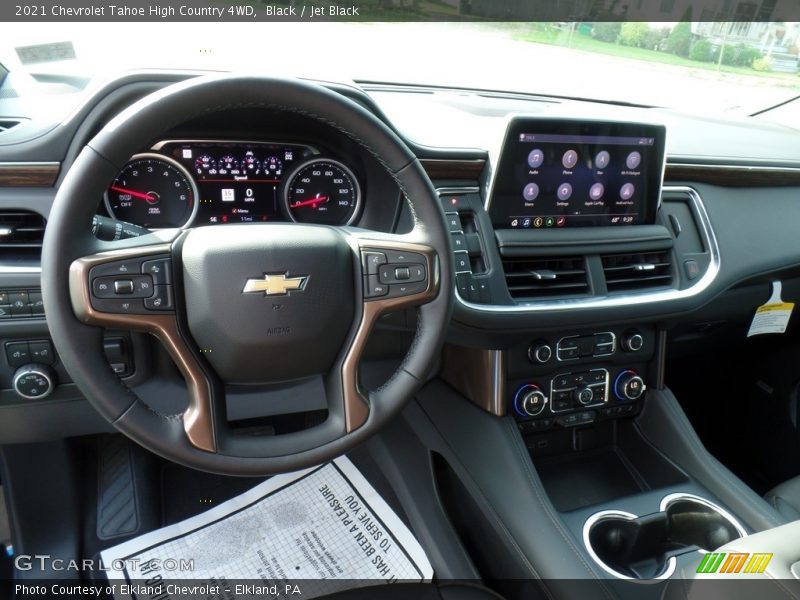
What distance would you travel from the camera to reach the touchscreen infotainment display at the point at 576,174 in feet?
4.60

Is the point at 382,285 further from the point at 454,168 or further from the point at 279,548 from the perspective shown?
the point at 279,548

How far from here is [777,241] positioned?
1.85m

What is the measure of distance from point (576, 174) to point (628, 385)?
1.80 feet

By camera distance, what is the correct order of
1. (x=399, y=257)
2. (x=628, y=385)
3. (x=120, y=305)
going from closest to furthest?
(x=120, y=305) < (x=399, y=257) < (x=628, y=385)

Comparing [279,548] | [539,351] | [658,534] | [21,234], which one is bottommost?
[279,548]

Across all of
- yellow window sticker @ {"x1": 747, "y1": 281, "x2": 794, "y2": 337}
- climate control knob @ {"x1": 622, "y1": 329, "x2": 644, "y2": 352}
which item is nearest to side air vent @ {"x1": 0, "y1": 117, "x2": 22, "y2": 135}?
climate control knob @ {"x1": 622, "y1": 329, "x2": 644, "y2": 352}

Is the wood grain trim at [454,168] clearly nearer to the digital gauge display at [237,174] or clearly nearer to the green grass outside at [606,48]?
the digital gauge display at [237,174]

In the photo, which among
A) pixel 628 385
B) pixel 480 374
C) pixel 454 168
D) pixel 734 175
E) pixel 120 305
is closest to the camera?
pixel 120 305

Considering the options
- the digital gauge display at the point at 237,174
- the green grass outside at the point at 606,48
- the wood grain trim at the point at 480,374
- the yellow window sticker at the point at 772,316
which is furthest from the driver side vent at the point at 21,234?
the yellow window sticker at the point at 772,316

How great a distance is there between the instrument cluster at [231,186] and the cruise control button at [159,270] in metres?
0.27

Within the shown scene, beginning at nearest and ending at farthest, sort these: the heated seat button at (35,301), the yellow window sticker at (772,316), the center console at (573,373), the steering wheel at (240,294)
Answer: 1. the steering wheel at (240,294)
2. the heated seat button at (35,301)
3. the center console at (573,373)
4. the yellow window sticker at (772,316)

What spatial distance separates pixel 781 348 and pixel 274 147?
1771 millimetres

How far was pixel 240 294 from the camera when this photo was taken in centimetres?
97

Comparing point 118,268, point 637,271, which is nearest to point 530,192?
point 637,271
